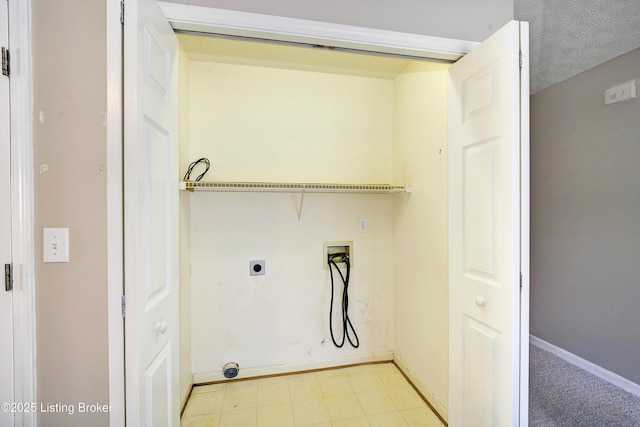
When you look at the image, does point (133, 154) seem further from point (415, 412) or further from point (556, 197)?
point (556, 197)

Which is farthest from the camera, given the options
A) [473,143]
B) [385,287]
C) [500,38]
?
[385,287]

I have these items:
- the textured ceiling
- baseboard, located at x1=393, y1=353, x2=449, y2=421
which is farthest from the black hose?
the textured ceiling

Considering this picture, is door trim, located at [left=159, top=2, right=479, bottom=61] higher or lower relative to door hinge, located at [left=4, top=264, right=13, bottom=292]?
higher

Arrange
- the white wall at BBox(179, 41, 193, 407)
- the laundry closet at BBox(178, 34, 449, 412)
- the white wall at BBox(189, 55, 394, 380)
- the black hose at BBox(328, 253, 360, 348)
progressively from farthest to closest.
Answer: the black hose at BBox(328, 253, 360, 348) → the white wall at BBox(189, 55, 394, 380) → the laundry closet at BBox(178, 34, 449, 412) → the white wall at BBox(179, 41, 193, 407)

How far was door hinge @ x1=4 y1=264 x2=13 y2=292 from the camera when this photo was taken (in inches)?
32.6

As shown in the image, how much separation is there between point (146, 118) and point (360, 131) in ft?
5.67

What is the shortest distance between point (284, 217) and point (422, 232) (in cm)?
106

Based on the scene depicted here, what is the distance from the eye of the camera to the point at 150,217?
0.93 m

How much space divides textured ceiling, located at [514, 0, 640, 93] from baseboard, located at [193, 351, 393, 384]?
99.1 inches

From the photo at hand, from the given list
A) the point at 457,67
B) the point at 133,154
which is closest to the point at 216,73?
the point at 133,154

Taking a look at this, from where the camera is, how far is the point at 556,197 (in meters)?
2.15

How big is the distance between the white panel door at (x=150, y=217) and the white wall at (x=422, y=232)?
59.5 inches

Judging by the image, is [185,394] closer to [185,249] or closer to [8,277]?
[185,249]

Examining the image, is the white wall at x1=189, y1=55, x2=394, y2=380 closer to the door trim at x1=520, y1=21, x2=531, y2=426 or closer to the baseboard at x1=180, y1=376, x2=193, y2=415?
the baseboard at x1=180, y1=376, x2=193, y2=415
